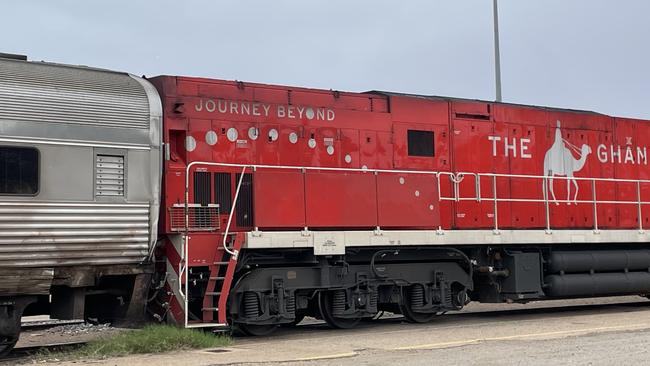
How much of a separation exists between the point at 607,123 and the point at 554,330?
6104 mm

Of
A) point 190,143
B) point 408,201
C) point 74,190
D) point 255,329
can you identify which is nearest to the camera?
point 74,190

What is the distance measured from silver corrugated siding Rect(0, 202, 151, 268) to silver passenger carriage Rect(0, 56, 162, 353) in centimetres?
1

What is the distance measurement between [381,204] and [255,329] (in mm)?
2855

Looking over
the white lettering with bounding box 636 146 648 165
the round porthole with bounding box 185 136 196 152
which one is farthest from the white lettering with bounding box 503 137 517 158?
the round porthole with bounding box 185 136 196 152

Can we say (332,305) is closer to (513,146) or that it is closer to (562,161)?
(513,146)

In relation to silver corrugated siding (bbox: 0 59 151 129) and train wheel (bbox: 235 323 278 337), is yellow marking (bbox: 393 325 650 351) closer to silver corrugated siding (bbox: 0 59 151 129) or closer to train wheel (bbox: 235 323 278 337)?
train wheel (bbox: 235 323 278 337)

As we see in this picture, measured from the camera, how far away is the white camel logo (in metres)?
14.9

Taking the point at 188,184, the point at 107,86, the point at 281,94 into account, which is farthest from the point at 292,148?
the point at 107,86

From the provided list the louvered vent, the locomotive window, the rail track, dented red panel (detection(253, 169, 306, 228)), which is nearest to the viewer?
the rail track

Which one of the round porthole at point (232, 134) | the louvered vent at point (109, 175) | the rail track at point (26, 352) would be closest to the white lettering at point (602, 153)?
the round porthole at point (232, 134)

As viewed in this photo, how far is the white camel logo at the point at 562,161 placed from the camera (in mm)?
14914

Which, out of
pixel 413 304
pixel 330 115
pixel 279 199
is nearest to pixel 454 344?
pixel 413 304

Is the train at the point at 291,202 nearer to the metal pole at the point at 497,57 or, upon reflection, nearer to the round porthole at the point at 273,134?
the round porthole at the point at 273,134

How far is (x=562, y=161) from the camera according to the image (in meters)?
15.1
